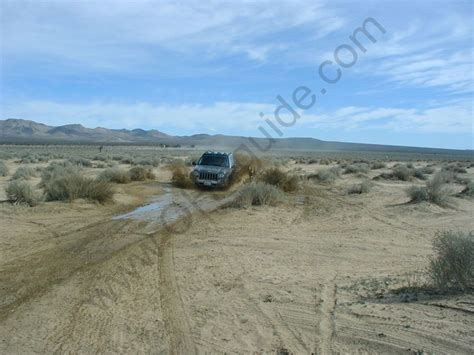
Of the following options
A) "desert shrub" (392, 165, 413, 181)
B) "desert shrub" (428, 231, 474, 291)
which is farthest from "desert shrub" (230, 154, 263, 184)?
"desert shrub" (428, 231, 474, 291)

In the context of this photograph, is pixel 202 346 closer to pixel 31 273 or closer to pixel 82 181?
pixel 31 273

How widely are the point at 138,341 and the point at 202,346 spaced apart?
2.57 ft

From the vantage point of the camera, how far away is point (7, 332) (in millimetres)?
5898

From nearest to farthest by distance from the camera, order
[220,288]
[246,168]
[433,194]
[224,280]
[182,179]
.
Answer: [220,288] < [224,280] < [433,194] < [182,179] < [246,168]

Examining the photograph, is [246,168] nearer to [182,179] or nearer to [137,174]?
[182,179]

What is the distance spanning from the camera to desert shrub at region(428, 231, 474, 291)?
6516mm

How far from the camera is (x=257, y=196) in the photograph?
17.4m

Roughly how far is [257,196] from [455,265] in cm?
1105

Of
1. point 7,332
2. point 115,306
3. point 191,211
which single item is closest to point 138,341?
point 115,306

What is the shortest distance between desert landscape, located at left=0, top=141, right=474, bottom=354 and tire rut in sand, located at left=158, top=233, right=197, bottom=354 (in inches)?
Result: 0.9

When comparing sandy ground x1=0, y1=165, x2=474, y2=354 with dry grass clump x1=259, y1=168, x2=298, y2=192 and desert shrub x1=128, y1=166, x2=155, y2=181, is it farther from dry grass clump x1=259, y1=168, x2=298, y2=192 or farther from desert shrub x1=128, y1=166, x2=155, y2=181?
desert shrub x1=128, y1=166, x2=155, y2=181

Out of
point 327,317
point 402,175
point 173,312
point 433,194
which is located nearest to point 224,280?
point 173,312

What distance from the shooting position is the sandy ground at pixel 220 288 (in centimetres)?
555

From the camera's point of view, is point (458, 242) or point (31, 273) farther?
point (31, 273)
